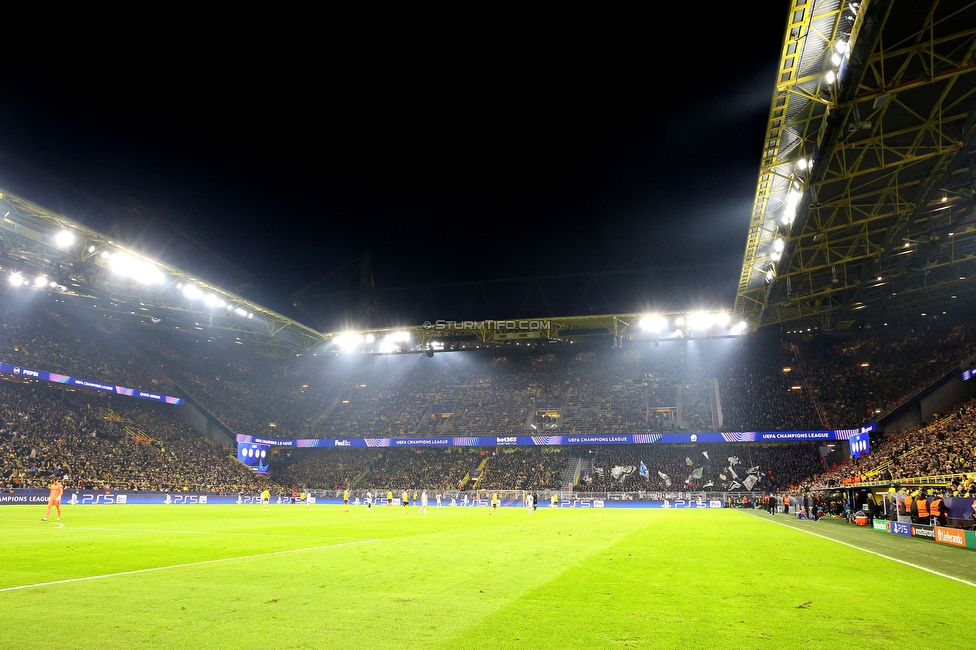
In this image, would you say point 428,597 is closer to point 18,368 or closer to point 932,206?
point 932,206

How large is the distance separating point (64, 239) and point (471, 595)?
121 feet

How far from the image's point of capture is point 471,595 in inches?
322

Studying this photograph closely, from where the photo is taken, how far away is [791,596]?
331 inches

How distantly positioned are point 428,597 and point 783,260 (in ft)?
103

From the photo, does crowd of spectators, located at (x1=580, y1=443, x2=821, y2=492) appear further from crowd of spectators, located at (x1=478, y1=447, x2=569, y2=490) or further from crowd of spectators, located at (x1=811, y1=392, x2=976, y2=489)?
crowd of spectators, located at (x1=811, y1=392, x2=976, y2=489)

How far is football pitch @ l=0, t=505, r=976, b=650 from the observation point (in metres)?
5.87

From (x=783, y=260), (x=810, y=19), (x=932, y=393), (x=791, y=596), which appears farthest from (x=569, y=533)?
(x=932, y=393)

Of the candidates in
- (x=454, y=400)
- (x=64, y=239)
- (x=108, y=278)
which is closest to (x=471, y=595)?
(x=64, y=239)

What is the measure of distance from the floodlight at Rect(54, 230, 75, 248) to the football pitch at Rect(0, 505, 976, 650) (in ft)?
78.4

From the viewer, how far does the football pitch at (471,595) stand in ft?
19.3

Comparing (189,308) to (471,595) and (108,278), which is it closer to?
(108,278)

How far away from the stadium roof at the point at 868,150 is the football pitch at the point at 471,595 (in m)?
14.1

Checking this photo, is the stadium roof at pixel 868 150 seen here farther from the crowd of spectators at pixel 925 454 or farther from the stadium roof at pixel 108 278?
the stadium roof at pixel 108 278

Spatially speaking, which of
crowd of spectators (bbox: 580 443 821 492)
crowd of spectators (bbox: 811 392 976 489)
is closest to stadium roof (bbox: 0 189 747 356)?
crowd of spectators (bbox: 580 443 821 492)
